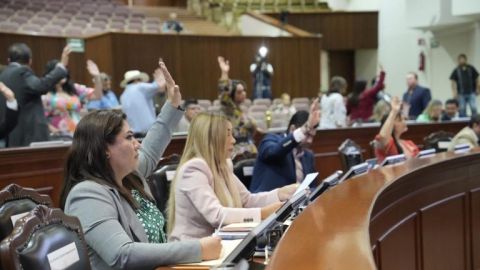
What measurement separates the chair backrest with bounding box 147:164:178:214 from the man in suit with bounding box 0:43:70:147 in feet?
4.66

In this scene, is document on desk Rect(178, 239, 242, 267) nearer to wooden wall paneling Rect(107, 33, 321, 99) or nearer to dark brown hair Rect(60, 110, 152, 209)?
dark brown hair Rect(60, 110, 152, 209)

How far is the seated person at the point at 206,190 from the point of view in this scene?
249 centimetres

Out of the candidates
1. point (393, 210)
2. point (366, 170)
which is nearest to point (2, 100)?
point (366, 170)

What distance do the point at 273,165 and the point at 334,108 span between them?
10.8ft

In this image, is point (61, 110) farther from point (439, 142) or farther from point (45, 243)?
point (45, 243)

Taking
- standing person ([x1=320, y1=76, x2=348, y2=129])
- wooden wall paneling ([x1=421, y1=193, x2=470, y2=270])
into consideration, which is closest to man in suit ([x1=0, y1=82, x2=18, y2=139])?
wooden wall paneling ([x1=421, y1=193, x2=470, y2=270])

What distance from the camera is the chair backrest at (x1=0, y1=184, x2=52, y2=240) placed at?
1.78 metres

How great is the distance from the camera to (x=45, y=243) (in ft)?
4.99

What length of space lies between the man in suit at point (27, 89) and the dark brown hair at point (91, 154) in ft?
7.88

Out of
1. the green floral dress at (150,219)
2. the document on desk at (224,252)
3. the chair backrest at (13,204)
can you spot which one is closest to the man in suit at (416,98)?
the green floral dress at (150,219)

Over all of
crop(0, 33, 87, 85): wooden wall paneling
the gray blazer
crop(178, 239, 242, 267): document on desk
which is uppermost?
crop(0, 33, 87, 85): wooden wall paneling

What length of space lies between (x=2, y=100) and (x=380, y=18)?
36.7 ft

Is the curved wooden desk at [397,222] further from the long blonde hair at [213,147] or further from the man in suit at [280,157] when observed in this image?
the man in suit at [280,157]

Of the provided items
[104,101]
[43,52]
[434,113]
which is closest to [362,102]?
[434,113]
